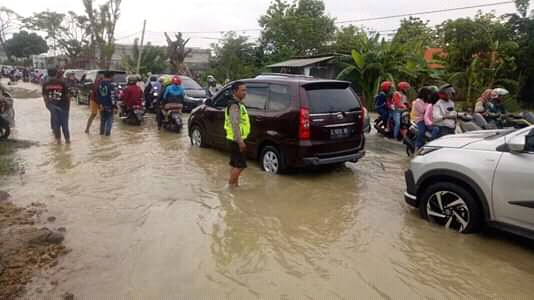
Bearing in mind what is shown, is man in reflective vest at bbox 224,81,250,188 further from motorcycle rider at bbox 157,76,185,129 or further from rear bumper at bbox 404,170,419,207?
motorcycle rider at bbox 157,76,185,129

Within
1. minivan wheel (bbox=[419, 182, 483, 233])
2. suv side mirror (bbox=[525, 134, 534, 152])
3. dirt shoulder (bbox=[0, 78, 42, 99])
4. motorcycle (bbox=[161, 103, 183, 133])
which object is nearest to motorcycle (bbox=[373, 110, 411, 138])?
motorcycle (bbox=[161, 103, 183, 133])

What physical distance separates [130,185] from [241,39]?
102 feet

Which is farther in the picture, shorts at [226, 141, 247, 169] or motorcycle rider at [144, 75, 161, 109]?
motorcycle rider at [144, 75, 161, 109]

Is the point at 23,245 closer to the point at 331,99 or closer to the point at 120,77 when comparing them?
the point at 331,99

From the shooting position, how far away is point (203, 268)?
4527 millimetres

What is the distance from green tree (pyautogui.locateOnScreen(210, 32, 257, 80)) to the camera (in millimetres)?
33531

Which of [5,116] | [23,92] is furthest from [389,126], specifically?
[23,92]

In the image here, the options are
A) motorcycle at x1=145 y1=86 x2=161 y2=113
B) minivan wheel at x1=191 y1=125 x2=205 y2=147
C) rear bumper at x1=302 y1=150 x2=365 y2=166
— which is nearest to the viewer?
rear bumper at x1=302 y1=150 x2=365 y2=166

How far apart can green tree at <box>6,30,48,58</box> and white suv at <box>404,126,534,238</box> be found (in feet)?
239

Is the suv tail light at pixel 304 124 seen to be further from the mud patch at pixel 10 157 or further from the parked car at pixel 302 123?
the mud patch at pixel 10 157

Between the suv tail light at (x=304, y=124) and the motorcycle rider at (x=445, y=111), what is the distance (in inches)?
104

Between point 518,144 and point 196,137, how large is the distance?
7.40 m

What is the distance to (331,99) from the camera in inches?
309

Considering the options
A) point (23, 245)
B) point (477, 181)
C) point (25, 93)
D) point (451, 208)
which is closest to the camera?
point (23, 245)
